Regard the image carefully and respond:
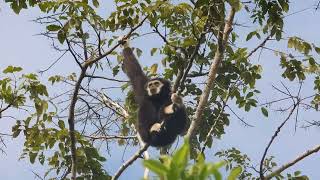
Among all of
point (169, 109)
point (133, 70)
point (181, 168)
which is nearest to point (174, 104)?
point (169, 109)

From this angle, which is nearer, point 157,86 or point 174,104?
point 174,104

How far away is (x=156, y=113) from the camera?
11.3 meters

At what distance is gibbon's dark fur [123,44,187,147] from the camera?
10.2 m

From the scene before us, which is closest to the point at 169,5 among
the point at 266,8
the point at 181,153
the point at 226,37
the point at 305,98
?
the point at 226,37

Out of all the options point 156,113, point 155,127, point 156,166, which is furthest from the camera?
point 156,113

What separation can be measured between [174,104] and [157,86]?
73.8 inches

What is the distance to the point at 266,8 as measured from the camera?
8.72m

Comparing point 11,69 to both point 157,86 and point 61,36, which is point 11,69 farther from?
point 157,86

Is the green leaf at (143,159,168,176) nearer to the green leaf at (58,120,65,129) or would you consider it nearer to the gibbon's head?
the green leaf at (58,120,65,129)

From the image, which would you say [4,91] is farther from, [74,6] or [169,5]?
[169,5]

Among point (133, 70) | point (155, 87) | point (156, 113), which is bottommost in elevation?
point (156, 113)

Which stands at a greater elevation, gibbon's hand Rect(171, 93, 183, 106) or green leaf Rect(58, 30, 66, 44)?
gibbon's hand Rect(171, 93, 183, 106)

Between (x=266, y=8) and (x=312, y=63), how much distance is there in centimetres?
173

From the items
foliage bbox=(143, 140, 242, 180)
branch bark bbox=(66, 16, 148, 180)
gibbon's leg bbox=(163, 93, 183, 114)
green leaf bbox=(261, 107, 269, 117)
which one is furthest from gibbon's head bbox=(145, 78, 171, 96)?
foliage bbox=(143, 140, 242, 180)
